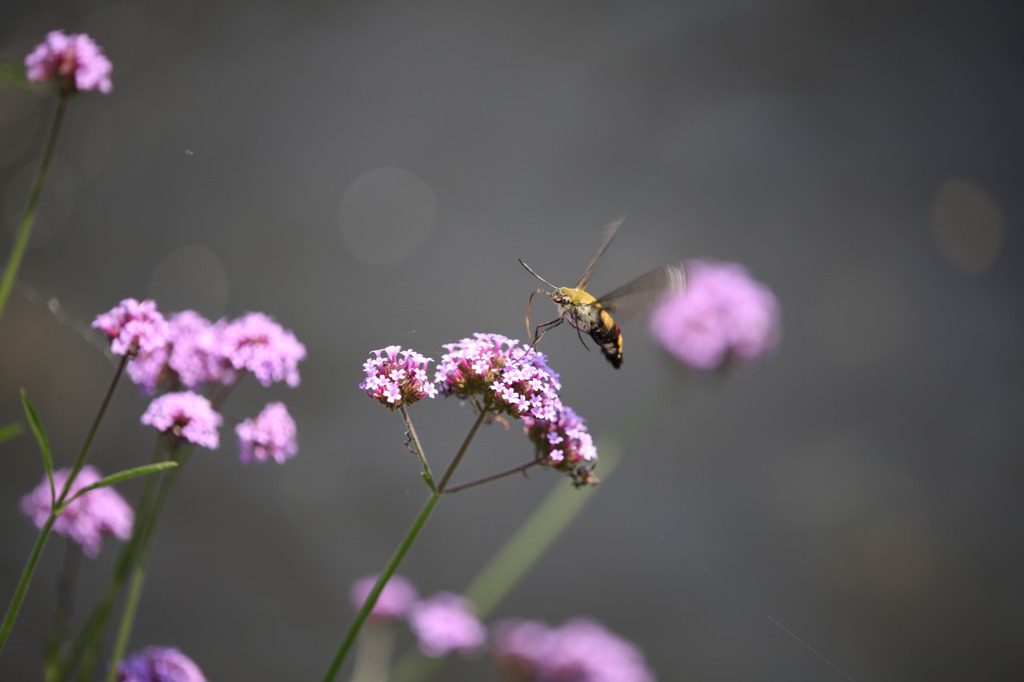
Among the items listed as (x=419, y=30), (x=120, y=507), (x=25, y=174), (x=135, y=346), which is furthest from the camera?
(x=419, y=30)

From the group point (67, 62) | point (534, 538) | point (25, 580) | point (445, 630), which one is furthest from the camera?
point (534, 538)

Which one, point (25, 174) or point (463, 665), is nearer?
point (25, 174)

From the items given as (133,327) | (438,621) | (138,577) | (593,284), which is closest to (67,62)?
(133,327)

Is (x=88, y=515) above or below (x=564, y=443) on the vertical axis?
below

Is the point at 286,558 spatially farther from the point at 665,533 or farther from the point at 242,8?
the point at 242,8

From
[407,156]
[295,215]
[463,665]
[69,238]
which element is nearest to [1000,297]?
[407,156]

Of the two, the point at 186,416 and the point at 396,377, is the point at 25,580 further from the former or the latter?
the point at 396,377
